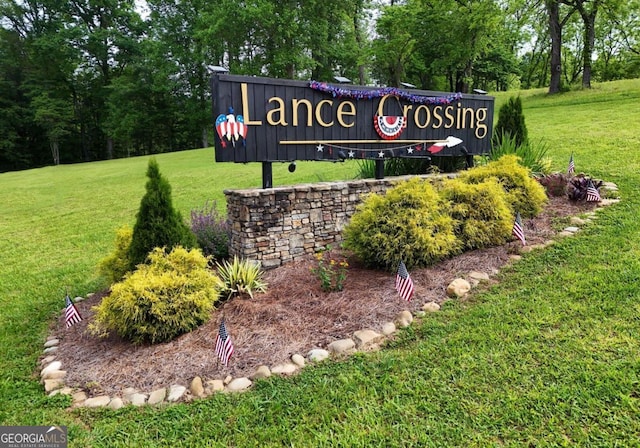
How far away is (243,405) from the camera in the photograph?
8.27 ft

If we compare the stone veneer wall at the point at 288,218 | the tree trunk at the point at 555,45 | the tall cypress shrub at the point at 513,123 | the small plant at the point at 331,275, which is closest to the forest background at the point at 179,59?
the tree trunk at the point at 555,45

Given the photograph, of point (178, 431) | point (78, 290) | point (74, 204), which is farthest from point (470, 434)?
point (74, 204)

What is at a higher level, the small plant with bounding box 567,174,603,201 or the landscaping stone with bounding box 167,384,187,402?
the small plant with bounding box 567,174,603,201

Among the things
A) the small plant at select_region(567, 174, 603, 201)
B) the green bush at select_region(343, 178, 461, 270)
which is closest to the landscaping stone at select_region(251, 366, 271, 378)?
the green bush at select_region(343, 178, 461, 270)

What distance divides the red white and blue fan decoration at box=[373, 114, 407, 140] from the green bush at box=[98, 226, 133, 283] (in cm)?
357

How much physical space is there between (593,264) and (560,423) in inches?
90.6

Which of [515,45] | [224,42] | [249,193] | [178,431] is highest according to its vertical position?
[515,45]

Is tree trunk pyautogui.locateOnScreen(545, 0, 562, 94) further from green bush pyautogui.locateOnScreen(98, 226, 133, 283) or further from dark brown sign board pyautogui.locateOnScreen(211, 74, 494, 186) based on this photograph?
green bush pyautogui.locateOnScreen(98, 226, 133, 283)

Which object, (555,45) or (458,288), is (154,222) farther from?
(555,45)

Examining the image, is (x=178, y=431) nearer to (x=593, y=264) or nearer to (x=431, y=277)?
(x=431, y=277)

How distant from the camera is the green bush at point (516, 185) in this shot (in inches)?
209

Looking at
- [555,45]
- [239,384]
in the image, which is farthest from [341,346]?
[555,45]

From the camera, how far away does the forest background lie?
2147 cm

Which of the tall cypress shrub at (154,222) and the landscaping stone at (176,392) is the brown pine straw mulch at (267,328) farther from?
the tall cypress shrub at (154,222)
